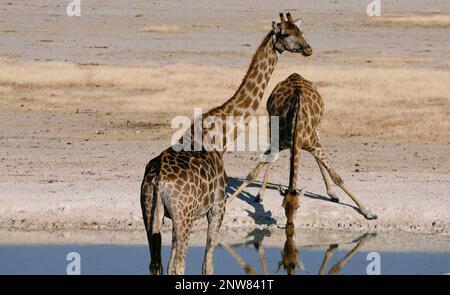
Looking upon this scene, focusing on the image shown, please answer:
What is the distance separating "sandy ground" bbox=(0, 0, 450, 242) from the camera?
613 inches

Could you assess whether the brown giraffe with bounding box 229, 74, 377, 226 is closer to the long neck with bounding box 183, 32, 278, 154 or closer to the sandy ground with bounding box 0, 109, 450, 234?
the sandy ground with bounding box 0, 109, 450, 234

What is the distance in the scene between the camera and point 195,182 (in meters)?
10.8

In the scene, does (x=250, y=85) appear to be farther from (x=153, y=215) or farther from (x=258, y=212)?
(x=258, y=212)

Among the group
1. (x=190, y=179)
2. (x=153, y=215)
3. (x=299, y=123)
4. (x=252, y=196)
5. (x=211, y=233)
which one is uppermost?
(x=190, y=179)

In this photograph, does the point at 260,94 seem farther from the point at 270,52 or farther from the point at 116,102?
the point at 116,102

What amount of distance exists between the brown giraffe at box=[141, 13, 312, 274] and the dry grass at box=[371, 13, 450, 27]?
33618 mm

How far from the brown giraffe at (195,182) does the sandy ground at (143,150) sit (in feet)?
10.1

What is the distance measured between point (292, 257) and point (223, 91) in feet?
46.8

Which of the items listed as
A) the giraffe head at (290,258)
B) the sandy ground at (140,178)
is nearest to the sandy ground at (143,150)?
the sandy ground at (140,178)

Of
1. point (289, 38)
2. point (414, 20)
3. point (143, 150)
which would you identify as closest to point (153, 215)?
point (289, 38)

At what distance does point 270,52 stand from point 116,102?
45.2 feet

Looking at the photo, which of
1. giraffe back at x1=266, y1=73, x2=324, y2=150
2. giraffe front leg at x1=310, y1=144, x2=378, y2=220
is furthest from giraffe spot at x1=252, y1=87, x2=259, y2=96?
giraffe front leg at x1=310, y1=144, x2=378, y2=220

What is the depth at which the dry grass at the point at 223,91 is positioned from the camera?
920 inches

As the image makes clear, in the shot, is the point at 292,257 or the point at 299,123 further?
the point at 299,123
